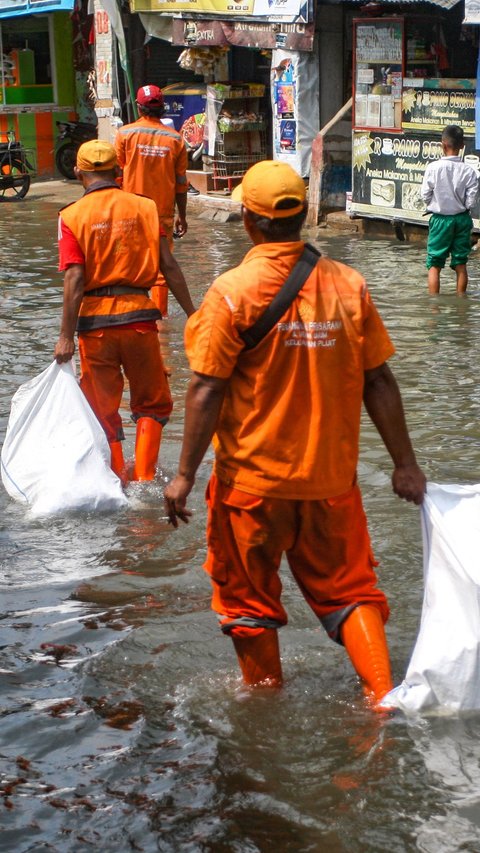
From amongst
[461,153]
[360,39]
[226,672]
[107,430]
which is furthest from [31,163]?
[226,672]

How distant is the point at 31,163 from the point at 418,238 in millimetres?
9910

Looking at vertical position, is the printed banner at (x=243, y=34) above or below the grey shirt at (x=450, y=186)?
above

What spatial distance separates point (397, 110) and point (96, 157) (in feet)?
29.2

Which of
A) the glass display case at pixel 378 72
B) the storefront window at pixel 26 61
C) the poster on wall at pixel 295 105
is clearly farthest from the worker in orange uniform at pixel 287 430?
the storefront window at pixel 26 61

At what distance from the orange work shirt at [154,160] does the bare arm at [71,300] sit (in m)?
3.27

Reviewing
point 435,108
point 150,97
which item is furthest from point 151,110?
point 435,108

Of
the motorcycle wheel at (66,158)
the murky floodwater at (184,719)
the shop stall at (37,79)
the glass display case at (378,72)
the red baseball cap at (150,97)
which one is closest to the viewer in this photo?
the murky floodwater at (184,719)

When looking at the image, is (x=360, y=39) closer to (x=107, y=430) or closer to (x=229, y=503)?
(x=107, y=430)

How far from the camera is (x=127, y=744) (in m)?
3.74

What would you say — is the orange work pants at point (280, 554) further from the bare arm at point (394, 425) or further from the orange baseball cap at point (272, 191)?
the orange baseball cap at point (272, 191)

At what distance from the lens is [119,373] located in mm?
5934

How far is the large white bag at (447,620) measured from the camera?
3504 mm

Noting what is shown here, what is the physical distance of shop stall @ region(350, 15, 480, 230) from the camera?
43.7ft

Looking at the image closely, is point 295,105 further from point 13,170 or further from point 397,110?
point 13,170
